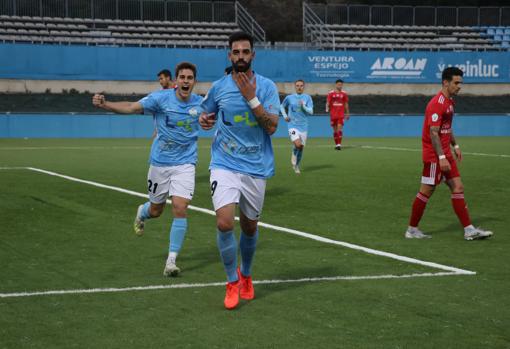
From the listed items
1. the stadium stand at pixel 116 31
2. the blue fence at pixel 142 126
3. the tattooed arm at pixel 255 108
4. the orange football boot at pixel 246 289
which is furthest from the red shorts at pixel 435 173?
the stadium stand at pixel 116 31

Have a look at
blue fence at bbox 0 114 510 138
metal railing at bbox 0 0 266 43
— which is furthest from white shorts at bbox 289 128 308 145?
metal railing at bbox 0 0 266 43

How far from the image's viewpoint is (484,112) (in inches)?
1946

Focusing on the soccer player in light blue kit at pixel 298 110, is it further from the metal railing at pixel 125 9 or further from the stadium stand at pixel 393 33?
the stadium stand at pixel 393 33

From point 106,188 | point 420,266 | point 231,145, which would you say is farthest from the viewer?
point 106,188

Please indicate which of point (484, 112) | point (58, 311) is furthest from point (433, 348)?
point (484, 112)

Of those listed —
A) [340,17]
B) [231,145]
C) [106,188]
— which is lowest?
[106,188]

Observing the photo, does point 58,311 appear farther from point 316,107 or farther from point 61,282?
point 316,107

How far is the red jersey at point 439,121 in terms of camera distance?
10.8m

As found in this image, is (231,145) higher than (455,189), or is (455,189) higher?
(231,145)

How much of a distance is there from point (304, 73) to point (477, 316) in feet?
139

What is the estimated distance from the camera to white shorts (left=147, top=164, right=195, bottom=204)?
9.33 m

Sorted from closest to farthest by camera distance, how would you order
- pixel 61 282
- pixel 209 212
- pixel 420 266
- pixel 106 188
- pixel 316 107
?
pixel 61 282, pixel 420 266, pixel 209 212, pixel 106 188, pixel 316 107

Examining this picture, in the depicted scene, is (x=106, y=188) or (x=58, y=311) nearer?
(x=58, y=311)

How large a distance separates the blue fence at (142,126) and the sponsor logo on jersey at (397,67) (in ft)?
16.2
